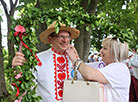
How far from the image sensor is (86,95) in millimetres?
2016

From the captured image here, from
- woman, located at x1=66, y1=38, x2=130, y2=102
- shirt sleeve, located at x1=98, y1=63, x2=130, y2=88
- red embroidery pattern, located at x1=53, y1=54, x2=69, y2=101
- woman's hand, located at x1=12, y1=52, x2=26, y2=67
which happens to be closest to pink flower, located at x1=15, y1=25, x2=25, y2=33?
woman's hand, located at x1=12, y1=52, x2=26, y2=67

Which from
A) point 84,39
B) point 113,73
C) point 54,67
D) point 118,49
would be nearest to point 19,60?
point 54,67

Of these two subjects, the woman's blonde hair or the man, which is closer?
the woman's blonde hair

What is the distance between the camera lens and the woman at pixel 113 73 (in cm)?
204

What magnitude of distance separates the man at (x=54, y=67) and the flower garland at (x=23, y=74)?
40 centimetres

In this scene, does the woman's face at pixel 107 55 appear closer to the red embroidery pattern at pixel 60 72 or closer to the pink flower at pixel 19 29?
the red embroidery pattern at pixel 60 72

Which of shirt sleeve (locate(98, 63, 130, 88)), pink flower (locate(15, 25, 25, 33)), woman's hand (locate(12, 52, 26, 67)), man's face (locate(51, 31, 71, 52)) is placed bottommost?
shirt sleeve (locate(98, 63, 130, 88))

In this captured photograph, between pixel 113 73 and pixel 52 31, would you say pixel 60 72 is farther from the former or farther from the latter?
pixel 113 73

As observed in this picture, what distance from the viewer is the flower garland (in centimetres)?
193

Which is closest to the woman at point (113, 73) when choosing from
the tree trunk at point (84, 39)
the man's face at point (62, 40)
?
the man's face at point (62, 40)

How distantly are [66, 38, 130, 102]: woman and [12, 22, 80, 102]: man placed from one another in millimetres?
420

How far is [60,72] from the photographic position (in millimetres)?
2521

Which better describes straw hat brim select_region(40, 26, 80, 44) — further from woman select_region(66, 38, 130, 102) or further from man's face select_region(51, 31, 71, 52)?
woman select_region(66, 38, 130, 102)

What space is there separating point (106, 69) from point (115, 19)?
20.0 feet
